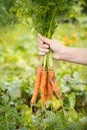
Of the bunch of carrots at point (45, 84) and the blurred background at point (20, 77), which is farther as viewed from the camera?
the bunch of carrots at point (45, 84)

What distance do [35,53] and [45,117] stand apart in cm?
249

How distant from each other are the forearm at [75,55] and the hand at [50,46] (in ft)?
0.10

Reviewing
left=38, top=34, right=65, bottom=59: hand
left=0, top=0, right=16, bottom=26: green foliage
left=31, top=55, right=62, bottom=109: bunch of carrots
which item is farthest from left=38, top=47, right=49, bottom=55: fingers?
left=0, top=0, right=16, bottom=26: green foliage

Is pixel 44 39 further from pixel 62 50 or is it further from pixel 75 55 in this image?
pixel 75 55

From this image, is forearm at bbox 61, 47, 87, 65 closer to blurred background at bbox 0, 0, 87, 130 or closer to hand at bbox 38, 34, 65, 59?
hand at bbox 38, 34, 65, 59

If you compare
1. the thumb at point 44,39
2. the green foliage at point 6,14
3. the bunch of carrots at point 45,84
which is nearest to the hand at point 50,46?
the thumb at point 44,39

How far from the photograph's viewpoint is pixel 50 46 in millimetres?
3098

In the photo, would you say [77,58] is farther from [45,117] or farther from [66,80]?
[66,80]

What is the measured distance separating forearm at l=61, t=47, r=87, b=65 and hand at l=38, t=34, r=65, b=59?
0.03 meters

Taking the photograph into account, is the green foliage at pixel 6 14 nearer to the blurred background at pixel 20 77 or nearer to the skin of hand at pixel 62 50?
the blurred background at pixel 20 77

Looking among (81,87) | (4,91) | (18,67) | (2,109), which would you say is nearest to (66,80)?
(81,87)

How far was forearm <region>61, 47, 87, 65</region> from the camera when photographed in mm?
3088

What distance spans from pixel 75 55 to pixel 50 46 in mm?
194

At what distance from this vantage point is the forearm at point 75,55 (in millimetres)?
3088
